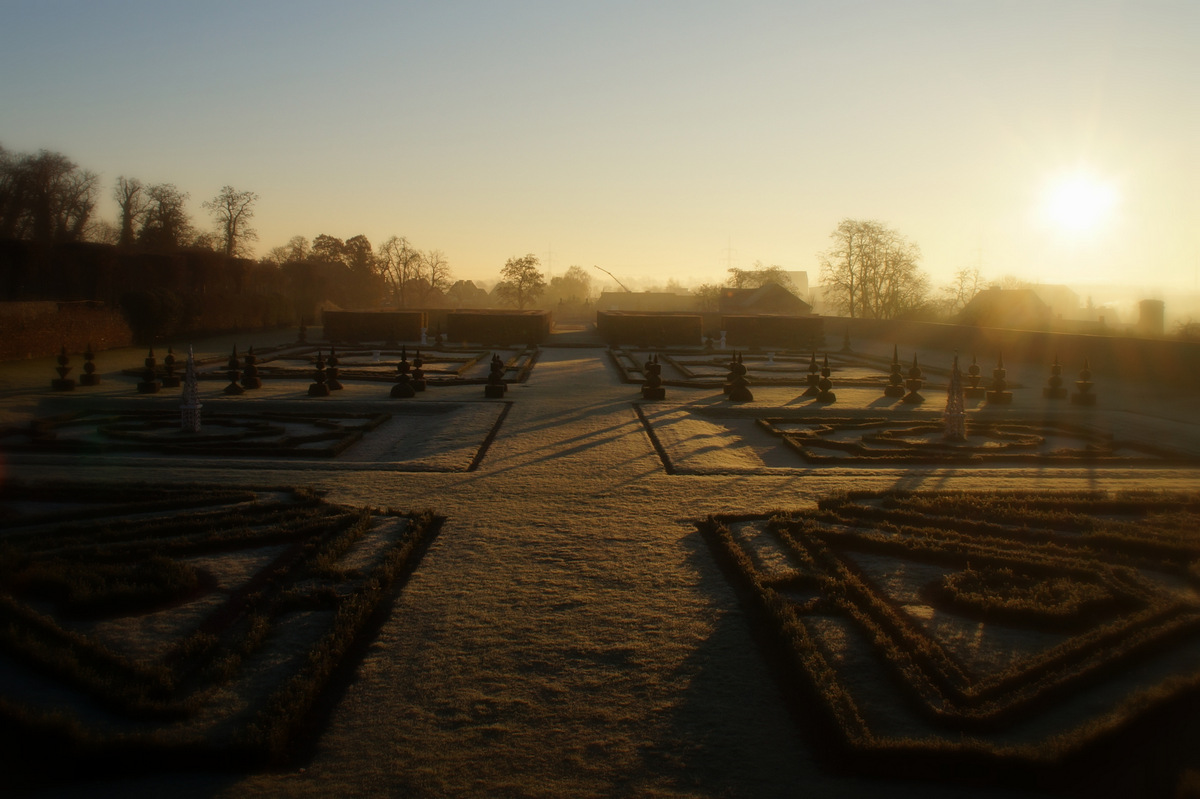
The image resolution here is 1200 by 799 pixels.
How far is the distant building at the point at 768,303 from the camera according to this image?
63.0m

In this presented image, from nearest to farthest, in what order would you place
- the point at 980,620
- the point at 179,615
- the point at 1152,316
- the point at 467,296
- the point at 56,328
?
the point at 179,615, the point at 980,620, the point at 56,328, the point at 1152,316, the point at 467,296

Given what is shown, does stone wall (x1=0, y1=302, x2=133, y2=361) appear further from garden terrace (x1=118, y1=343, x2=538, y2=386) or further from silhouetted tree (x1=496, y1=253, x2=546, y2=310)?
silhouetted tree (x1=496, y1=253, x2=546, y2=310)

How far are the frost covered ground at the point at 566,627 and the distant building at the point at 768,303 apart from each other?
5105 centimetres

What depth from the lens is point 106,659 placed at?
4684 millimetres

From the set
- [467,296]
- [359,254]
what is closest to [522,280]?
[359,254]

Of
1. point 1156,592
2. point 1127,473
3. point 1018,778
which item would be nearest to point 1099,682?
point 1018,778

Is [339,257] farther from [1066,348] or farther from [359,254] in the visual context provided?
[1066,348]

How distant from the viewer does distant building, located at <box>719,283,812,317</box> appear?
207 ft

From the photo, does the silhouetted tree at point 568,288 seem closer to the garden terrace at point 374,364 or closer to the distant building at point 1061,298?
the distant building at point 1061,298

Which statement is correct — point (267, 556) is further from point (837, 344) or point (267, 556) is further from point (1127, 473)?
point (837, 344)

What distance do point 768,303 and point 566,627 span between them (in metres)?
60.2

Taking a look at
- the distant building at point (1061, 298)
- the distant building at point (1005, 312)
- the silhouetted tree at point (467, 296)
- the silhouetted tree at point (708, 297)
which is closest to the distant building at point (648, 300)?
the silhouetted tree at point (708, 297)

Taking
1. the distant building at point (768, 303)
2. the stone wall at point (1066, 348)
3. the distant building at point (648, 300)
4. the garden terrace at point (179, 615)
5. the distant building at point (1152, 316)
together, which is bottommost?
the garden terrace at point (179, 615)

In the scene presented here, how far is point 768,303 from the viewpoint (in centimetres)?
6362
